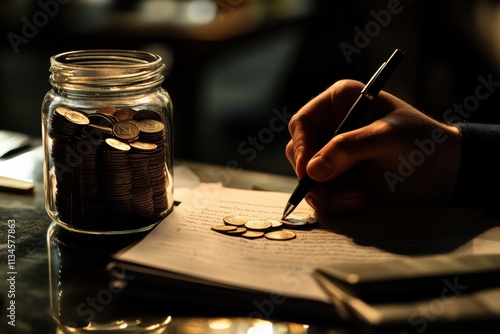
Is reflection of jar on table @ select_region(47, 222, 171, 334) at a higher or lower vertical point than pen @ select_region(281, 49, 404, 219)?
lower

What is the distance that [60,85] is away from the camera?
1020 mm

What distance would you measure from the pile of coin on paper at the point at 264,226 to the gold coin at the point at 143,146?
141mm

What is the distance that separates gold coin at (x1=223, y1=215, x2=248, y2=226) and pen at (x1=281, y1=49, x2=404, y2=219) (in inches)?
2.8

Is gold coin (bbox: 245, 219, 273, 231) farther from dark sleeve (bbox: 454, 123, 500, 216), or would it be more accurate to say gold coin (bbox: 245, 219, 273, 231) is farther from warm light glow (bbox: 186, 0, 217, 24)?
warm light glow (bbox: 186, 0, 217, 24)

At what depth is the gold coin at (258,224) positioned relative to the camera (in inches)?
38.7

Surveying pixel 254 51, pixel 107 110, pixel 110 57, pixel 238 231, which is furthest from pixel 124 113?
pixel 254 51

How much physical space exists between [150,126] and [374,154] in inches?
13.7

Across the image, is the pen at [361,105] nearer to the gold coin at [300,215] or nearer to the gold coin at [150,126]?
the gold coin at [300,215]

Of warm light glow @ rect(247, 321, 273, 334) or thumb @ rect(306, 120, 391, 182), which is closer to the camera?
warm light glow @ rect(247, 321, 273, 334)

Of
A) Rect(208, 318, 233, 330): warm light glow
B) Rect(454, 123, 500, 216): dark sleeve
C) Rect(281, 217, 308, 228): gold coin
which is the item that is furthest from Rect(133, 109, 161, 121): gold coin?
Rect(454, 123, 500, 216): dark sleeve

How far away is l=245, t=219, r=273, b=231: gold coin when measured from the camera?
98 centimetres

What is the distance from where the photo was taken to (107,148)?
0.96 metres

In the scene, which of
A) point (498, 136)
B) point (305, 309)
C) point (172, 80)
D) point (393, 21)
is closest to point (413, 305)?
point (305, 309)

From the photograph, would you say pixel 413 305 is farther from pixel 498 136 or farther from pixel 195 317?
pixel 498 136
